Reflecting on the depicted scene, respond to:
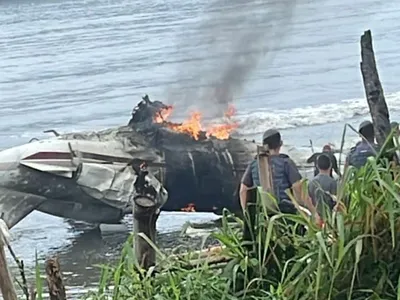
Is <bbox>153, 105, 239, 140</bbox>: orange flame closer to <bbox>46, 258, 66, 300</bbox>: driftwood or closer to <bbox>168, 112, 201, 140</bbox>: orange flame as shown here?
<bbox>168, 112, 201, 140</bbox>: orange flame

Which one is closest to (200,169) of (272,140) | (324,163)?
(272,140)

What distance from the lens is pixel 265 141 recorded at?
846cm

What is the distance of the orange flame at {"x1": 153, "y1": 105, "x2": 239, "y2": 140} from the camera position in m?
15.6

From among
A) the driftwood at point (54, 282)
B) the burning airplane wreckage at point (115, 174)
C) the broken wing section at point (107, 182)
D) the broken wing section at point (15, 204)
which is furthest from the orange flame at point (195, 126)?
the driftwood at point (54, 282)

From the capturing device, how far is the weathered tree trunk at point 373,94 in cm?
395

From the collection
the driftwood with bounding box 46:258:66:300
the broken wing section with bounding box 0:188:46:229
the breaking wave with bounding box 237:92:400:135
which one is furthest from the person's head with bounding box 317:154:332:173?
the breaking wave with bounding box 237:92:400:135

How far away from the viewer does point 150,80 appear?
105ft

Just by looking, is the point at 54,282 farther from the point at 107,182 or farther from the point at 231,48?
the point at 231,48

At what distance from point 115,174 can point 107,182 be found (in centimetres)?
17

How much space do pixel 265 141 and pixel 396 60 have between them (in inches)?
934

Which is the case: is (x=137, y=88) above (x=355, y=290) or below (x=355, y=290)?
below

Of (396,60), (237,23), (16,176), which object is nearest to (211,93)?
(237,23)

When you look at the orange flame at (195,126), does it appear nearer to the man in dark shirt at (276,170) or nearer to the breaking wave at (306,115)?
the breaking wave at (306,115)

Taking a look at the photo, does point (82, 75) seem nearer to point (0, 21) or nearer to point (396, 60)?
point (396, 60)
